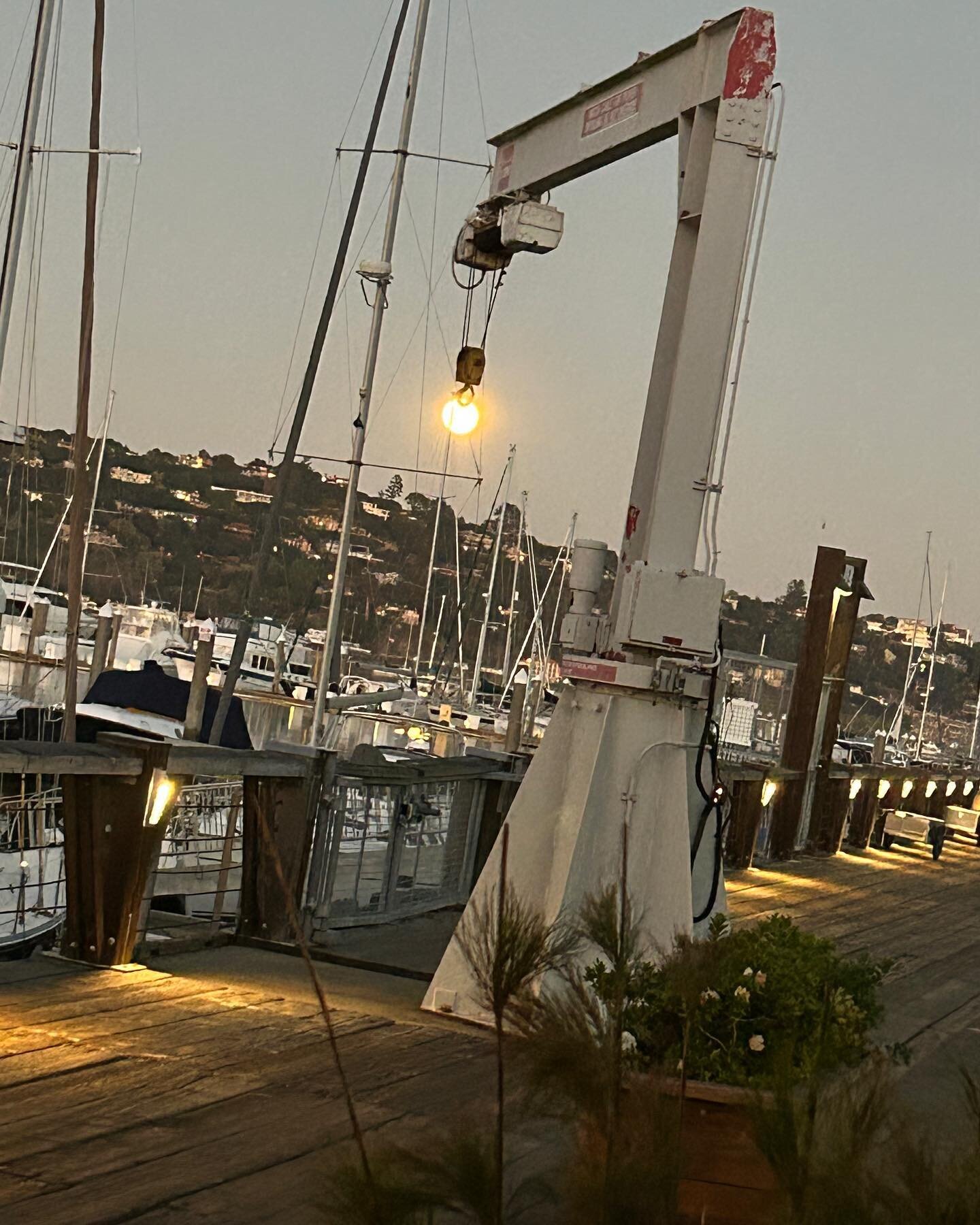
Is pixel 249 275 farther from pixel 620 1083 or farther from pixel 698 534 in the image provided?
pixel 620 1083

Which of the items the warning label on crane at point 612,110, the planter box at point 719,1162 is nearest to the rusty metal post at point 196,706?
the warning label on crane at point 612,110

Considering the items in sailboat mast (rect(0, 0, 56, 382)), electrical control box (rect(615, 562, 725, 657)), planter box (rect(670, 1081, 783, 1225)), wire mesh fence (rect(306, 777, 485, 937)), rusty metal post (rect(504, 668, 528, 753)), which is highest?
sailboat mast (rect(0, 0, 56, 382))

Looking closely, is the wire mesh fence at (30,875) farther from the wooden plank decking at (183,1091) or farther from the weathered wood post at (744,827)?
the weathered wood post at (744,827)

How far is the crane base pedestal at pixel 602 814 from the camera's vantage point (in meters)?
6.18

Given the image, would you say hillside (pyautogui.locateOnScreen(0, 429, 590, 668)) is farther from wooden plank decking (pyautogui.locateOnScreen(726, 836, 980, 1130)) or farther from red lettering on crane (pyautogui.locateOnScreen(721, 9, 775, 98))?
red lettering on crane (pyautogui.locateOnScreen(721, 9, 775, 98))

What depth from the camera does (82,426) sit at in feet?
34.0

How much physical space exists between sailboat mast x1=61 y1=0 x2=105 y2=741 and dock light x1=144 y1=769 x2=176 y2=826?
3.87m

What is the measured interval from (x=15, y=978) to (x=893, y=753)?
67396 millimetres

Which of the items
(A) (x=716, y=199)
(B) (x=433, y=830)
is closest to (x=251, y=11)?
(B) (x=433, y=830)

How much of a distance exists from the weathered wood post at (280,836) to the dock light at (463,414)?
1.93 metres

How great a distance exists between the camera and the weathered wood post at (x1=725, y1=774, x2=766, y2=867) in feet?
47.9

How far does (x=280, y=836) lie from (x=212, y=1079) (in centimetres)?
298

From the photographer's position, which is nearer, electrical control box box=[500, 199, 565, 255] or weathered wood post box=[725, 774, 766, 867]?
electrical control box box=[500, 199, 565, 255]

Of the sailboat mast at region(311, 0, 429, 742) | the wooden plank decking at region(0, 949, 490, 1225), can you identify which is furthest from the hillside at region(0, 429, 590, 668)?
the wooden plank decking at region(0, 949, 490, 1225)
